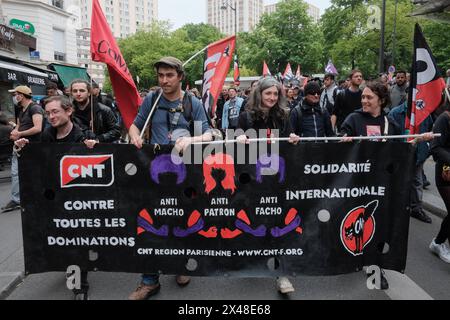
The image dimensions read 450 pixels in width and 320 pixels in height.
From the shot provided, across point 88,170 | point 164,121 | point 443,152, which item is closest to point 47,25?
point 164,121

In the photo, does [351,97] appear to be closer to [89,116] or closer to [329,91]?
[329,91]

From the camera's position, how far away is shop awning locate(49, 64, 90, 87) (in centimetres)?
1925

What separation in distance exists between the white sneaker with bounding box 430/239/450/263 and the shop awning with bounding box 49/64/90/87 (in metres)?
18.0

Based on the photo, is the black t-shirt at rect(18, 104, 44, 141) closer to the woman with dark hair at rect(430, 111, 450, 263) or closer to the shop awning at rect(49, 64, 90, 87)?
the woman with dark hair at rect(430, 111, 450, 263)

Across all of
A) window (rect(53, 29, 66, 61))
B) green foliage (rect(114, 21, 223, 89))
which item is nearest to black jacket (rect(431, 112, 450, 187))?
window (rect(53, 29, 66, 61))

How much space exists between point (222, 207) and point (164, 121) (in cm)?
100

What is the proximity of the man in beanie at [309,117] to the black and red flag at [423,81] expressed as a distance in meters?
1.51

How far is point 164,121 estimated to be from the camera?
3.77 metres

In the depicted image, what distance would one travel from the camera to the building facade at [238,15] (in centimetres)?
10906

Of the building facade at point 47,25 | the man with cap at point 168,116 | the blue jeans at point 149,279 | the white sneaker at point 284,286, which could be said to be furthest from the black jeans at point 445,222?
the building facade at point 47,25

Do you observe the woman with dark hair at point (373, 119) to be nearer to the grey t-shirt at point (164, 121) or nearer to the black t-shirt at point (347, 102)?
the grey t-shirt at point (164, 121)

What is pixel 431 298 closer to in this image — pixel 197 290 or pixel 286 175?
pixel 286 175

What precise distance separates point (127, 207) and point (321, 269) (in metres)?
1.70
